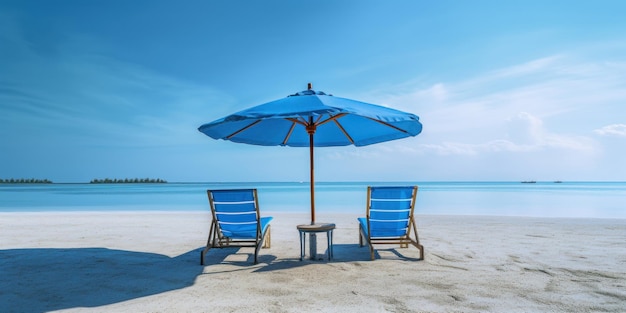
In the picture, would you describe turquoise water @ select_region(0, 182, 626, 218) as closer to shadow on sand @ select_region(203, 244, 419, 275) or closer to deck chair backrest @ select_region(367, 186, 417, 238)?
shadow on sand @ select_region(203, 244, 419, 275)

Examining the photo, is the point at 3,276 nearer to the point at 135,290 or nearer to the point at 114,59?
the point at 135,290

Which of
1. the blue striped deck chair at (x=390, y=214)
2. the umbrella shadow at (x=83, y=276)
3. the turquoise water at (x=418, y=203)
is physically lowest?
the turquoise water at (x=418, y=203)

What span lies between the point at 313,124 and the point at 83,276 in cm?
305

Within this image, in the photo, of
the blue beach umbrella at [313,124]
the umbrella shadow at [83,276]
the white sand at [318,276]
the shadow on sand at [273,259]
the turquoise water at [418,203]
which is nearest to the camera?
the white sand at [318,276]

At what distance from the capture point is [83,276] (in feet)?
11.3

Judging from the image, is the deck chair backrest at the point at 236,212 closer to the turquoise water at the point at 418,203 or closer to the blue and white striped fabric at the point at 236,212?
the blue and white striped fabric at the point at 236,212

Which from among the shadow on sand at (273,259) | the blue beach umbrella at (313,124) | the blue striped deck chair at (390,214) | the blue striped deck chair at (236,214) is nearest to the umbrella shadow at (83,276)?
the shadow on sand at (273,259)

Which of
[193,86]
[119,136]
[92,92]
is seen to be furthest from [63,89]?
[193,86]

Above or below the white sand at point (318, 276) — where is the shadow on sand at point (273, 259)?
below

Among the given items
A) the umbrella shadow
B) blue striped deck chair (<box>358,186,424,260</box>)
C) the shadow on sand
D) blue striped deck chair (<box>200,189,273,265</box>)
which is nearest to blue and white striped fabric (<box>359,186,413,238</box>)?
blue striped deck chair (<box>358,186,424,260</box>)

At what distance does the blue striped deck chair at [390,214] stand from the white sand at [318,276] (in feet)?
0.84

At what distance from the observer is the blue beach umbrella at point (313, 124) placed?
11.5 feet

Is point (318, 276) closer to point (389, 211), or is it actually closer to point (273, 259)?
point (273, 259)

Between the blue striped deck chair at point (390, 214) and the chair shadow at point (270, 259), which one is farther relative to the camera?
the blue striped deck chair at point (390, 214)
